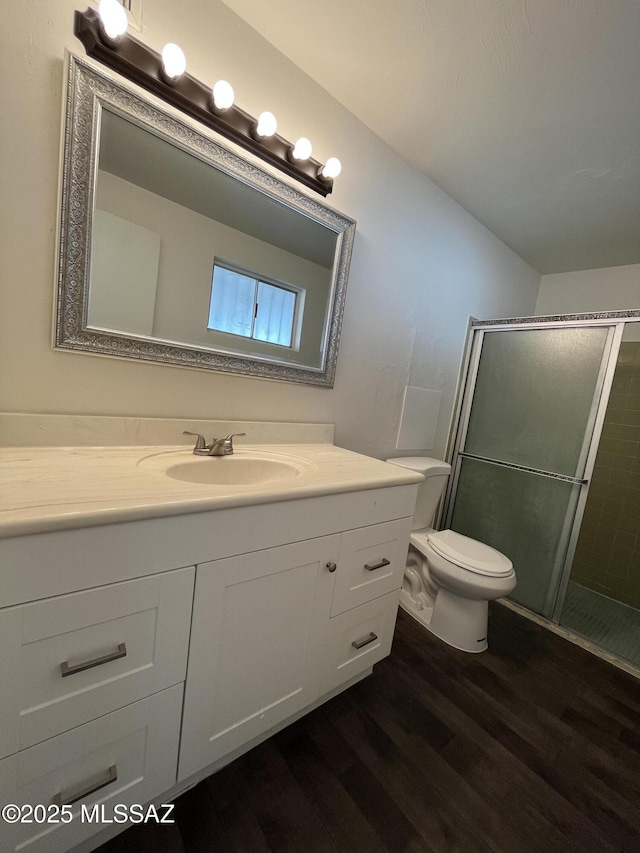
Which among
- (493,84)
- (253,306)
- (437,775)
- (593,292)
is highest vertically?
(493,84)

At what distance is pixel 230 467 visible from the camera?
1.13m

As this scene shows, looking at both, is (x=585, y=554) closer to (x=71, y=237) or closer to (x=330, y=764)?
(x=330, y=764)

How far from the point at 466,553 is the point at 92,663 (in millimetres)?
1463

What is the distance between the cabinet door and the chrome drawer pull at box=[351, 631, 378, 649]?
16 centimetres

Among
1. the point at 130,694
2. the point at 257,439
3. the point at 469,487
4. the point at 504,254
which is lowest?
the point at 130,694

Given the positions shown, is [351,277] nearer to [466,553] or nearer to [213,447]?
[213,447]

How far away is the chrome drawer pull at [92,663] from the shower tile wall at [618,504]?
2740 millimetres

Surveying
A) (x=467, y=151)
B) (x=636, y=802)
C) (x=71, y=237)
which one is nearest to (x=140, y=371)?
(x=71, y=237)

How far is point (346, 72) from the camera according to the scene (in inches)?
47.6

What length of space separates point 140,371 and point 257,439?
476mm

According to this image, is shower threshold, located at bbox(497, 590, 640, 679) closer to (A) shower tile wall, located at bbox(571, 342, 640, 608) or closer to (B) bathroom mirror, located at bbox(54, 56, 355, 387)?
(A) shower tile wall, located at bbox(571, 342, 640, 608)

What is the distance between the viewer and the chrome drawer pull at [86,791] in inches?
25.6

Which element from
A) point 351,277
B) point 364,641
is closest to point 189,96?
point 351,277

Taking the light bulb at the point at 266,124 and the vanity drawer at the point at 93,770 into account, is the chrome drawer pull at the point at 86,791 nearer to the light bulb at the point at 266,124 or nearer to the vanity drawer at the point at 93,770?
the vanity drawer at the point at 93,770
